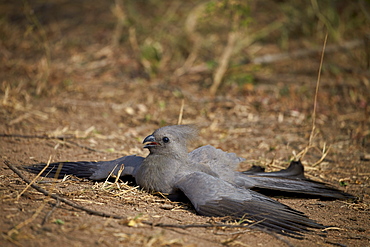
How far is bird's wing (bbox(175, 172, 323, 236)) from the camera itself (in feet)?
12.1

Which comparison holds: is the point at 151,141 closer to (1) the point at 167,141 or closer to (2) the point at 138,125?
(1) the point at 167,141

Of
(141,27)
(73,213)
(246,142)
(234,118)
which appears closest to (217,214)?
(73,213)

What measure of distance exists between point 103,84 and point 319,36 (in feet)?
16.2

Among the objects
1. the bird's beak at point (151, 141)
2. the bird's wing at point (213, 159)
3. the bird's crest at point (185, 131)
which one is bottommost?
the bird's wing at point (213, 159)

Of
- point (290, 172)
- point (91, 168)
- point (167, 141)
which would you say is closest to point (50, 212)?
point (91, 168)

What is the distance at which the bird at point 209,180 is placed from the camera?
376 centimetres

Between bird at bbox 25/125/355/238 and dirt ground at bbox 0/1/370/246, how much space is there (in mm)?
125

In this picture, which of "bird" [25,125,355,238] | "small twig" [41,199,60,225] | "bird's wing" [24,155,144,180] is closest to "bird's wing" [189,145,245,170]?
"bird" [25,125,355,238]

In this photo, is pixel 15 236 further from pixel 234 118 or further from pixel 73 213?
pixel 234 118

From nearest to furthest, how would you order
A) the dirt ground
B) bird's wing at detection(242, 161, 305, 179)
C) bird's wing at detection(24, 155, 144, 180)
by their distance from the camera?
the dirt ground, bird's wing at detection(24, 155, 144, 180), bird's wing at detection(242, 161, 305, 179)

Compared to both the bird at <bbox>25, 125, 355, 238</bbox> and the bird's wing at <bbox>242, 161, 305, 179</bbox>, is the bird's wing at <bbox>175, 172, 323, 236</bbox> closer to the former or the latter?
the bird at <bbox>25, 125, 355, 238</bbox>

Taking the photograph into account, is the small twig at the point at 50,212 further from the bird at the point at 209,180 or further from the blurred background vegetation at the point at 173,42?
the blurred background vegetation at the point at 173,42

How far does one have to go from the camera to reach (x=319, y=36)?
970 cm

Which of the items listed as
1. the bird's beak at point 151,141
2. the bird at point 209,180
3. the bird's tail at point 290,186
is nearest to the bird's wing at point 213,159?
the bird at point 209,180
